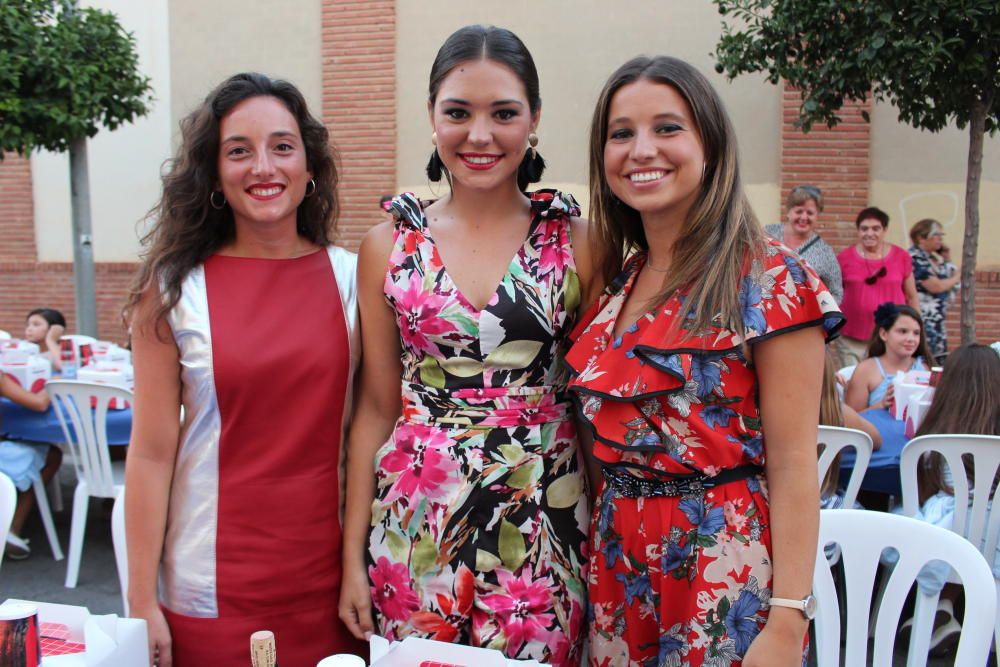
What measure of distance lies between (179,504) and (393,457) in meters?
0.47

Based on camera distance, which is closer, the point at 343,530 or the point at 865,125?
the point at 343,530

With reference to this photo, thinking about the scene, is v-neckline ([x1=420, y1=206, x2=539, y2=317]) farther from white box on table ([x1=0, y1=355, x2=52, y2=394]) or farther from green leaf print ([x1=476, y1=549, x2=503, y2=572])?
white box on table ([x1=0, y1=355, x2=52, y2=394])

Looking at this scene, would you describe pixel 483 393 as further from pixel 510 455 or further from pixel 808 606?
pixel 808 606

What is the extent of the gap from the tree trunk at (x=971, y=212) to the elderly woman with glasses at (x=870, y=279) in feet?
2.32

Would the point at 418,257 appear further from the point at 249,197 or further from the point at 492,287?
the point at 249,197

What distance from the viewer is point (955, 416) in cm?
A: 346

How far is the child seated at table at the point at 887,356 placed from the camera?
444 cm

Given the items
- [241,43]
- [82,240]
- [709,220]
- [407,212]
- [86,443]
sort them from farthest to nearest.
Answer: [241,43] < [82,240] < [86,443] < [407,212] < [709,220]

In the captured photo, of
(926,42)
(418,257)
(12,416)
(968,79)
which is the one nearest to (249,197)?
(418,257)

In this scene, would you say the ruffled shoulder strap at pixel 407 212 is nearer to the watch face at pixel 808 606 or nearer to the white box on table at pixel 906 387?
the watch face at pixel 808 606

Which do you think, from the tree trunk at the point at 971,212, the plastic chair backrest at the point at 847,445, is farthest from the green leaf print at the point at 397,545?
the tree trunk at the point at 971,212

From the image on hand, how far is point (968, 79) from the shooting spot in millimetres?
4895

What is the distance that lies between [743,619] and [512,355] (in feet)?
2.10

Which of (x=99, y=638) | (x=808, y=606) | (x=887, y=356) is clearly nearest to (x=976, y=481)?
(x=887, y=356)
